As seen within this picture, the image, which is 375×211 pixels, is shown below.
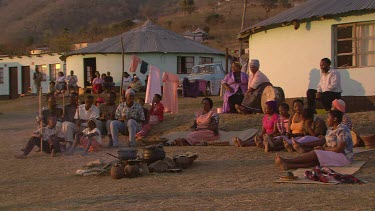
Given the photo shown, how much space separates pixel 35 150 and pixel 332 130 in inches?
276

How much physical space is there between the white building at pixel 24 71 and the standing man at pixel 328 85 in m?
26.2

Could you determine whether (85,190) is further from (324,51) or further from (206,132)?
(324,51)

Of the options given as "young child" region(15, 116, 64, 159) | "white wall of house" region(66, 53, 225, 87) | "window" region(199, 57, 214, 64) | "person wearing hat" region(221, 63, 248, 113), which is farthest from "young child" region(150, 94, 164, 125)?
"window" region(199, 57, 214, 64)

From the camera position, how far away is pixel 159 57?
1293 inches

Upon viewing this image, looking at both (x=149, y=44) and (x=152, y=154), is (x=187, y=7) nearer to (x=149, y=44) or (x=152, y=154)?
(x=149, y=44)

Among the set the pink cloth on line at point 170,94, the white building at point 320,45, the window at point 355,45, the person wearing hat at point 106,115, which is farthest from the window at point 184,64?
the person wearing hat at point 106,115

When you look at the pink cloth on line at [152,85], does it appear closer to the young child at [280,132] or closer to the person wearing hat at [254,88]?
the person wearing hat at [254,88]

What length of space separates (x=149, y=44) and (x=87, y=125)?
20.5m

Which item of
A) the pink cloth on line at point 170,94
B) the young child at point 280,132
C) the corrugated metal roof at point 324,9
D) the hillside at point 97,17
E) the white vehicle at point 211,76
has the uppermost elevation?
the hillside at point 97,17

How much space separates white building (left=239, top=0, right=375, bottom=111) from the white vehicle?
8968 millimetres

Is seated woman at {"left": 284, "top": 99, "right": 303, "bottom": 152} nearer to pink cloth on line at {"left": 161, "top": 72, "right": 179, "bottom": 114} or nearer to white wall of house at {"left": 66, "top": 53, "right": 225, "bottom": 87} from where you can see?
pink cloth on line at {"left": 161, "top": 72, "right": 179, "bottom": 114}

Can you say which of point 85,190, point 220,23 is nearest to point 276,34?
point 85,190

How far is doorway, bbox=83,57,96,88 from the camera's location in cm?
3436

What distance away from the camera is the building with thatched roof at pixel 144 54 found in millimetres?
32531
